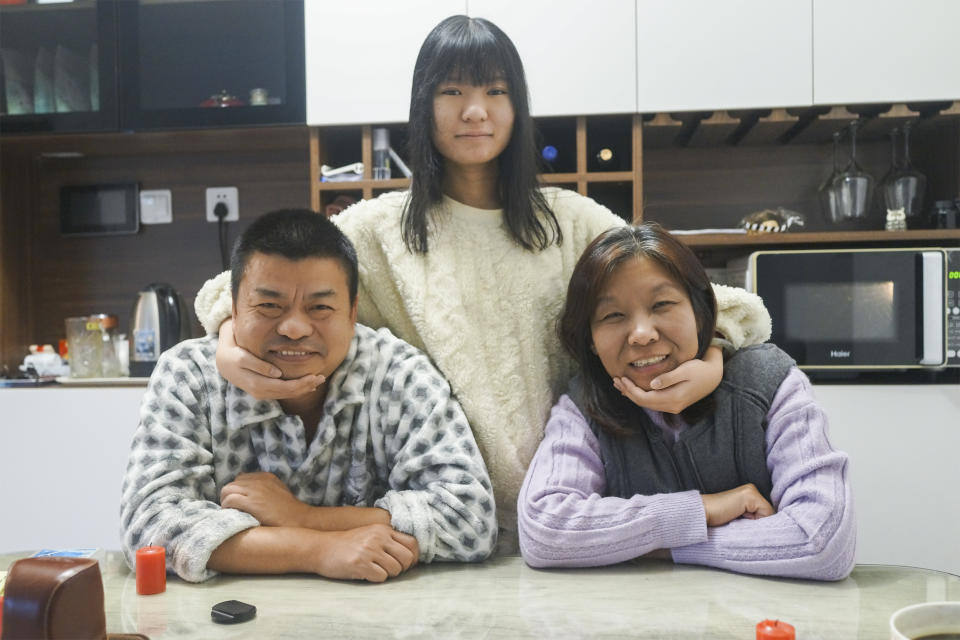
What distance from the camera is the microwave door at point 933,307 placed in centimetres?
205

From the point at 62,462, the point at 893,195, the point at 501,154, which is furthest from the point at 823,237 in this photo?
the point at 62,462

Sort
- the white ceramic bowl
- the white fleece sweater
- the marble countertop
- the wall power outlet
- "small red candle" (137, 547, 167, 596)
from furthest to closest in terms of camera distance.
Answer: the wall power outlet → the white fleece sweater → "small red candle" (137, 547, 167, 596) → the marble countertop → the white ceramic bowl

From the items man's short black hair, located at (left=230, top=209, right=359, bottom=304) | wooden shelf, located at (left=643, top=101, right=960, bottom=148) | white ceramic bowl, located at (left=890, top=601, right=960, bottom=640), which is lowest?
white ceramic bowl, located at (left=890, top=601, right=960, bottom=640)

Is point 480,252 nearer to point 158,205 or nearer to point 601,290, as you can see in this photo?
point 601,290

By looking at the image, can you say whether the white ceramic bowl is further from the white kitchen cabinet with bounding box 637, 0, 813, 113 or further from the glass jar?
the glass jar

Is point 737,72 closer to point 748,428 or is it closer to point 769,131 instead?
point 769,131

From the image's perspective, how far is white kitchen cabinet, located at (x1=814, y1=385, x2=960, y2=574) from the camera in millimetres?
2047

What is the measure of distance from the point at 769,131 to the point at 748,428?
1.45m

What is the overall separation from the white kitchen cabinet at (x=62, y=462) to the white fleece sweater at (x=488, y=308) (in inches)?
44.0

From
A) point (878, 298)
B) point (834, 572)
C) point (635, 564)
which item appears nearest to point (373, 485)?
point (635, 564)

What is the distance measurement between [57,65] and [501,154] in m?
1.72

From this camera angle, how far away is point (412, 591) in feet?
3.06

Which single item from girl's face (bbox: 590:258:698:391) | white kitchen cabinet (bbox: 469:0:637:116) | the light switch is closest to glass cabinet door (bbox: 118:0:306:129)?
the light switch

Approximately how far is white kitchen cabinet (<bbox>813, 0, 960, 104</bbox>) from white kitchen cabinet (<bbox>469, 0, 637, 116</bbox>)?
506 mm
